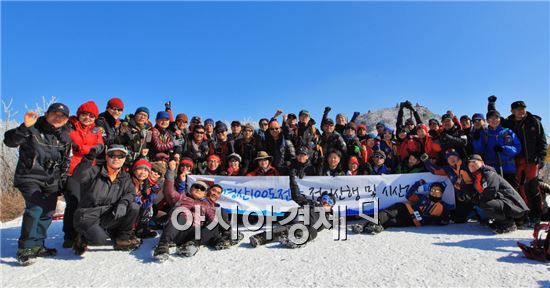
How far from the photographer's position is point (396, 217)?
18.9 feet

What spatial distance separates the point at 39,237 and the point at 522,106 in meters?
8.67

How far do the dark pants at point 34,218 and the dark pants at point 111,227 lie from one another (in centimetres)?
63

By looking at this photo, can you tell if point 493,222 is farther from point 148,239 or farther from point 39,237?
point 39,237

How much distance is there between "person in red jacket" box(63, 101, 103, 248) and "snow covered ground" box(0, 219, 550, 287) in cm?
34

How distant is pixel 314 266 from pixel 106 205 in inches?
123

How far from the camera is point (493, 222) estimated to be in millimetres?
5387

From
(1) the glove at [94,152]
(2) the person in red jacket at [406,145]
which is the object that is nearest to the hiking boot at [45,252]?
(1) the glove at [94,152]

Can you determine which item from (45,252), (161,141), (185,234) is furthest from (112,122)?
(185,234)

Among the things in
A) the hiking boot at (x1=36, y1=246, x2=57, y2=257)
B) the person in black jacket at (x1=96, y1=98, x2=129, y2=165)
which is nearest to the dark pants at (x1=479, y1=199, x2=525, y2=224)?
the person in black jacket at (x1=96, y1=98, x2=129, y2=165)

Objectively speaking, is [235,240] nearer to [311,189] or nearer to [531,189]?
[311,189]

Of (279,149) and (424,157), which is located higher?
(279,149)

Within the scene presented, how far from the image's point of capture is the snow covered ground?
3346 mm

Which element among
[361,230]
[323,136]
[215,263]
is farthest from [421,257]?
[323,136]

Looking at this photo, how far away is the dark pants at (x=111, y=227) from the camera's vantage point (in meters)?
4.20
